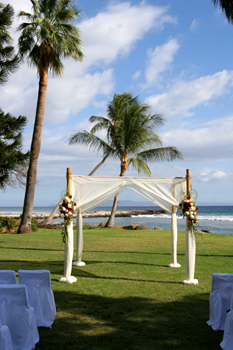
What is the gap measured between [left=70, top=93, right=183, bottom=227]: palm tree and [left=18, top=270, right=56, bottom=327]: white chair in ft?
54.7

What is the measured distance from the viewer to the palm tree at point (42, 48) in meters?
17.7

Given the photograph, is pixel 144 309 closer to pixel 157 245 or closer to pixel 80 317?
pixel 80 317

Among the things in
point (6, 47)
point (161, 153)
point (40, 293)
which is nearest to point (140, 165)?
point (161, 153)

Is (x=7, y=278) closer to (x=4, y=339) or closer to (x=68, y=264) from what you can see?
(x=4, y=339)

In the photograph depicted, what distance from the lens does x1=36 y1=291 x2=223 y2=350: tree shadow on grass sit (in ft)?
13.2

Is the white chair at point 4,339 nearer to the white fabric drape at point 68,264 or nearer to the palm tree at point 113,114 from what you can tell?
the white fabric drape at point 68,264

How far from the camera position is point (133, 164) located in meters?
22.0

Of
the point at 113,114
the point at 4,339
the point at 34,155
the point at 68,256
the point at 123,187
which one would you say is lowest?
the point at 4,339

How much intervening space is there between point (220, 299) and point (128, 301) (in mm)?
1961

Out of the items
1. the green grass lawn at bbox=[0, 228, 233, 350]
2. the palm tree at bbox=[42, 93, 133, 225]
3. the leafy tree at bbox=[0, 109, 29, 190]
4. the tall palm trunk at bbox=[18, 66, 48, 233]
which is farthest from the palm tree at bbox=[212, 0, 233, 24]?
the palm tree at bbox=[42, 93, 133, 225]

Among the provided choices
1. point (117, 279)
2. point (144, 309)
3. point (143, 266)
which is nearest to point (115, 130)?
point (143, 266)

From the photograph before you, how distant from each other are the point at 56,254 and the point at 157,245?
4782mm

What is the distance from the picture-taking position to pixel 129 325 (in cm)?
470

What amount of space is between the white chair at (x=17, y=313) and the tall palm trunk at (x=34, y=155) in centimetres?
1445
